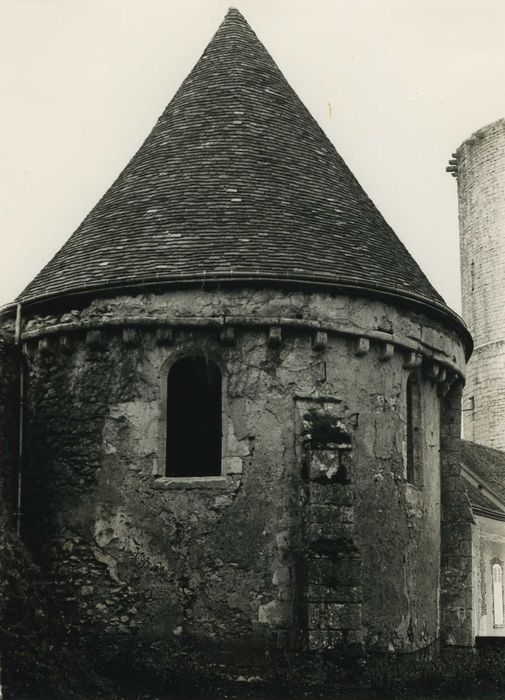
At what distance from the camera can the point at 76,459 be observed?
15.6m

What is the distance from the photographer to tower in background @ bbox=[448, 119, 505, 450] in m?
44.0

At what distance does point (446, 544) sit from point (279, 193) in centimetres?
577

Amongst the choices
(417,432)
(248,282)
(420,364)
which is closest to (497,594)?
(417,432)

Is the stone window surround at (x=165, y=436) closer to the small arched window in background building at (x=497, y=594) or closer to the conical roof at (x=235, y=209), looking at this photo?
the conical roof at (x=235, y=209)

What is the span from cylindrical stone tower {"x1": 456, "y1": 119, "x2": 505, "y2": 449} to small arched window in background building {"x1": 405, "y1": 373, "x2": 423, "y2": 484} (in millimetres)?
27418

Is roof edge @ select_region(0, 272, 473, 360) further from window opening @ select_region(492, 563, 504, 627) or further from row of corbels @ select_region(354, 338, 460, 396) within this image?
window opening @ select_region(492, 563, 504, 627)


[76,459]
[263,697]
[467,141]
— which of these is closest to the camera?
[263,697]

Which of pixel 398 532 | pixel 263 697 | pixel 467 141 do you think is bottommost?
pixel 263 697

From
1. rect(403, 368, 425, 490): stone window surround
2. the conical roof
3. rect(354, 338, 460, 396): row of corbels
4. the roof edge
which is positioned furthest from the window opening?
the roof edge

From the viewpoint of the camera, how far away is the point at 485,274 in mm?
44875

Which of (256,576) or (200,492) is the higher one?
(200,492)

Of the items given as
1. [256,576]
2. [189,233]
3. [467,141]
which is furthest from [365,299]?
[467,141]

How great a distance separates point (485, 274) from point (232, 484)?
31341 millimetres

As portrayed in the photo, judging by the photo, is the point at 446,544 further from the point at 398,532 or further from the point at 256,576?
the point at 256,576
